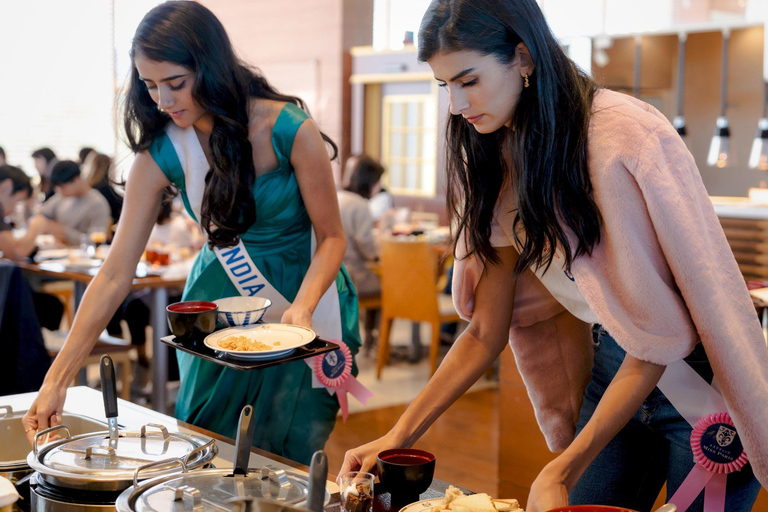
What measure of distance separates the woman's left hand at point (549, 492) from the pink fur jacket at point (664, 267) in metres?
0.22

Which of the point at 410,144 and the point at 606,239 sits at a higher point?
the point at 606,239

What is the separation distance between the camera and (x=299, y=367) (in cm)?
172

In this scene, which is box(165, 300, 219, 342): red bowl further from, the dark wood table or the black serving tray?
the dark wood table

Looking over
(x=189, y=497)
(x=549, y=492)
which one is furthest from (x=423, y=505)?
(x=189, y=497)

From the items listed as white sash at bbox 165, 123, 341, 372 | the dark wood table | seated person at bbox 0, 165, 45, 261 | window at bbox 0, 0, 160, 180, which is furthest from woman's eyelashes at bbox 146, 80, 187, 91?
window at bbox 0, 0, 160, 180

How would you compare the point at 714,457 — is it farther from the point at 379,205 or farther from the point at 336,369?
the point at 379,205

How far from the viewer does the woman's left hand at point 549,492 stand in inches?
39.3

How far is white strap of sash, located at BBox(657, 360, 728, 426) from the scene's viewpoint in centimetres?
122

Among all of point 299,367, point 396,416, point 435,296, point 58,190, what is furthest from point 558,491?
point 58,190

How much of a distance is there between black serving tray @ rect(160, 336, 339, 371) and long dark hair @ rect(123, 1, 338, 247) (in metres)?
0.37

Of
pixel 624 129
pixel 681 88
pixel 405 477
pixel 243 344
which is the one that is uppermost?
pixel 681 88

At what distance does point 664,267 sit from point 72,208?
438cm

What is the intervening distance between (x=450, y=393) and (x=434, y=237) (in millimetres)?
4318

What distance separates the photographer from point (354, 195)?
15.7 feet
